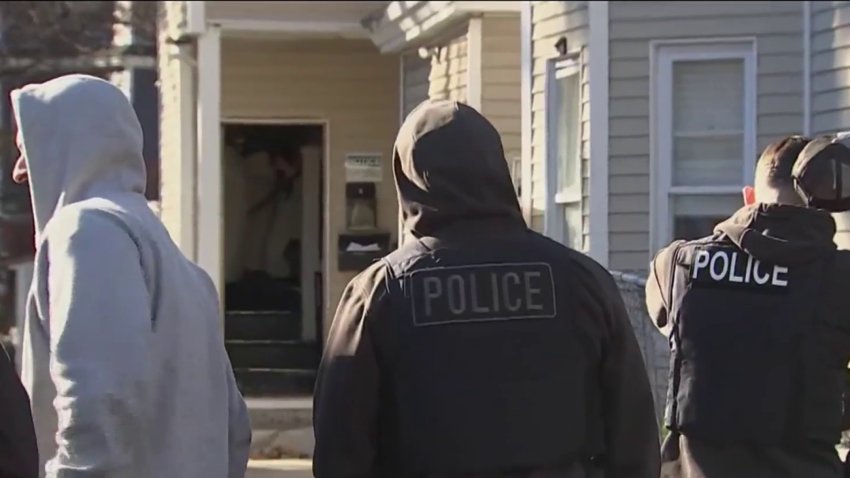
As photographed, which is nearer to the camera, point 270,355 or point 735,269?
point 735,269

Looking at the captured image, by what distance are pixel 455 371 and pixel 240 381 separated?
1052cm

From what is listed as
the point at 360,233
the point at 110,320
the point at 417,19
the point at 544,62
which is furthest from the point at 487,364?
the point at 360,233

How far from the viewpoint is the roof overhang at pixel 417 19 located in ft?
37.0

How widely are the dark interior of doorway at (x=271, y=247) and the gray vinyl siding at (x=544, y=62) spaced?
149 inches

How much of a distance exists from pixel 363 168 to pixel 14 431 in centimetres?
1109

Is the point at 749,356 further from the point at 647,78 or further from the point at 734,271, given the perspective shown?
the point at 647,78

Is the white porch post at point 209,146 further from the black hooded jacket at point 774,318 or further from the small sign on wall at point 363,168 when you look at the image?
the black hooded jacket at point 774,318

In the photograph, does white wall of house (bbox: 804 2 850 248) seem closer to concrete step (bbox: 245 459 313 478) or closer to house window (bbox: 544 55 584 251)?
house window (bbox: 544 55 584 251)

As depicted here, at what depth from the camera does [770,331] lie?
13.8 feet

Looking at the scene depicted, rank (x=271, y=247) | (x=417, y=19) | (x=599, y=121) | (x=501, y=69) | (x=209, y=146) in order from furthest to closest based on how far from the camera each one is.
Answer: (x=271, y=247)
(x=209, y=146)
(x=417, y=19)
(x=501, y=69)
(x=599, y=121)

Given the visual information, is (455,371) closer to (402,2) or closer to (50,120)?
(50,120)

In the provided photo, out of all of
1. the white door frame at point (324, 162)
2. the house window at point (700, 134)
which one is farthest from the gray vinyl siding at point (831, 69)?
the white door frame at point (324, 162)

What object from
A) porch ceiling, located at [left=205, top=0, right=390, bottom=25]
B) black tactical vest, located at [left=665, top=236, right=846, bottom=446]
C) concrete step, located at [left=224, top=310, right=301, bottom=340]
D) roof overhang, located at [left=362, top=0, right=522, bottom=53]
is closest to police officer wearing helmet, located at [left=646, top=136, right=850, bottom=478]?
black tactical vest, located at [left=665, top=236, right=846, bottom=446]

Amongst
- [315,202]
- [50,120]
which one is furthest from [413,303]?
[315,202]
